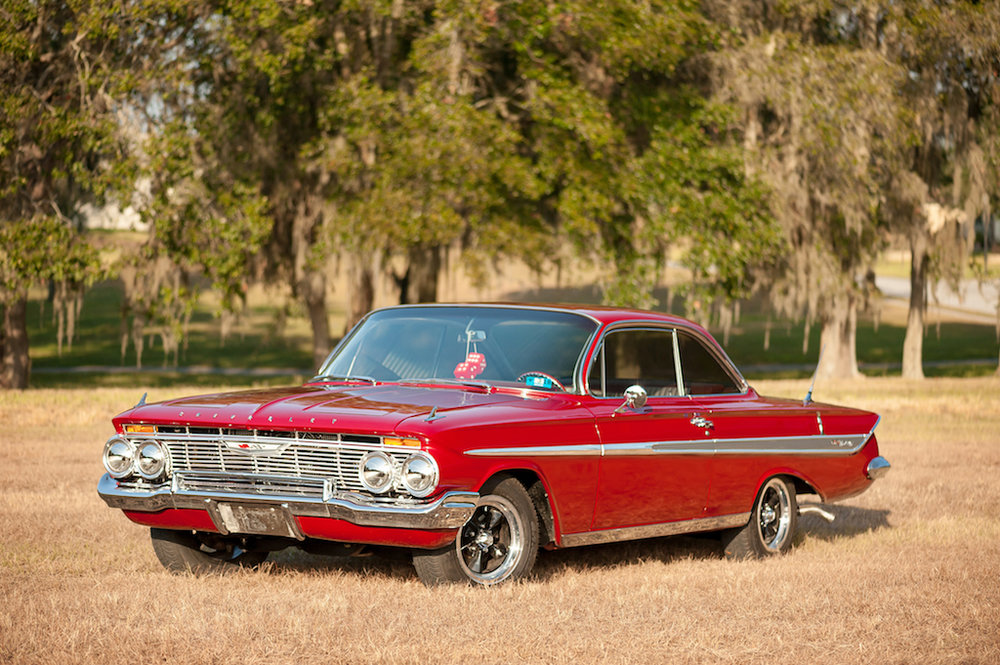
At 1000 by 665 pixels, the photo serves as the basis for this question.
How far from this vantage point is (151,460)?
7.18 meters

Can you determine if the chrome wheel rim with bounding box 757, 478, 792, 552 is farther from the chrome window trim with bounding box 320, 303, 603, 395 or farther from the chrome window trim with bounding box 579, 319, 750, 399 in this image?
the chrome window trim with bounding box 320, 303, 603, 395

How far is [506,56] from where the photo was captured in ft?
81.4

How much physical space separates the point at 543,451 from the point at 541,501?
33 centimetres

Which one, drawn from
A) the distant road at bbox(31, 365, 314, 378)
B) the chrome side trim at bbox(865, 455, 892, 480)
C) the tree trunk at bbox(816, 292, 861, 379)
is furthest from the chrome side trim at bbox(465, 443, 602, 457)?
the distant road at bbox(31, 365, 314, 378)

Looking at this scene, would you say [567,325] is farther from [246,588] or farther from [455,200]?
[455,200]

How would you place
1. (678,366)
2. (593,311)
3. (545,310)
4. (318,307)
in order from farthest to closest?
(318,307) < (678,366) < (593,311) < (545,310)

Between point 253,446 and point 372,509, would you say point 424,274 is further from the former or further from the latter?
point 372,509

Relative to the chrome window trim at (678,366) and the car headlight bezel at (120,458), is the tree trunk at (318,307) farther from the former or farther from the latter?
the car headlight bezel at (120,458)

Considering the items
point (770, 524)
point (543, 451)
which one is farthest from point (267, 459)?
point (770, 524)

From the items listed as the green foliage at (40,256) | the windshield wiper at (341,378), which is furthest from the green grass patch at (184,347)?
the windshield wiper at (341,378)

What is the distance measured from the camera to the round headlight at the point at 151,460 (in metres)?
7.14

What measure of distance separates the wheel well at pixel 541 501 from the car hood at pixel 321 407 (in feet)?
1.37

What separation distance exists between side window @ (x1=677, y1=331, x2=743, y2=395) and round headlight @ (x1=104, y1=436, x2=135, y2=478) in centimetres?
348

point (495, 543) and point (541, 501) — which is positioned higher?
point (541, 501)
